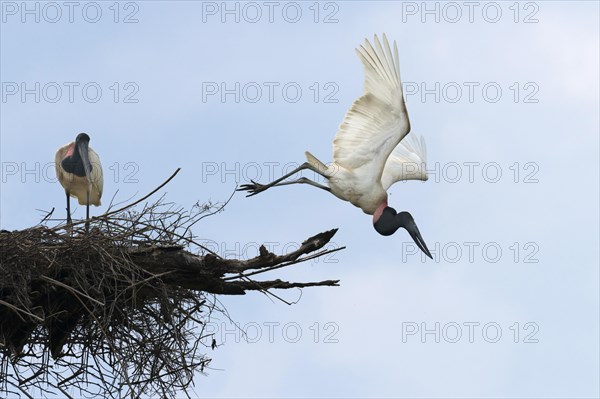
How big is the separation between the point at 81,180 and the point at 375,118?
2678 millimetres

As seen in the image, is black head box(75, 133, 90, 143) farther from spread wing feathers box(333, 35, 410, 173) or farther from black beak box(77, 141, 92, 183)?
spread wing feathers box(333, 35, 410, 173)

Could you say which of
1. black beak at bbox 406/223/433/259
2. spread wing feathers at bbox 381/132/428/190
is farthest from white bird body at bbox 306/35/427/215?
spread wing feathers at bbox 381/132/428/190

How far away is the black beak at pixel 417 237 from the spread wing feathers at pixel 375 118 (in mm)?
533

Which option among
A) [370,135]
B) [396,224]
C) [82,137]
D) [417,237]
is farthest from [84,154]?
[417,237]

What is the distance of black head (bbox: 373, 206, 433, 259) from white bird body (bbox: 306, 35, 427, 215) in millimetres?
122

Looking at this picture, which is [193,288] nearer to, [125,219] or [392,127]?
[125,219]

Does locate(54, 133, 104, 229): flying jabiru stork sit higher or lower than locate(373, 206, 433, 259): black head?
higher

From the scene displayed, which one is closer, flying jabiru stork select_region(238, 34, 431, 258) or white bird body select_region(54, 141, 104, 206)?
flying jabiru stork select_region(238, 34, 431, 258)

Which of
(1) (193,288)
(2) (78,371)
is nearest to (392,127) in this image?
(1) (193,288)

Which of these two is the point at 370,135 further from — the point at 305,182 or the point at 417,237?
the point at 417,237

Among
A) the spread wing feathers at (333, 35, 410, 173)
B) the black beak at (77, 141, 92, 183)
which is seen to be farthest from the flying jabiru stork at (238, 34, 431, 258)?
the black beak at (77, 141, 92, 183)

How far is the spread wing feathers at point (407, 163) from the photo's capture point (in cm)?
1202

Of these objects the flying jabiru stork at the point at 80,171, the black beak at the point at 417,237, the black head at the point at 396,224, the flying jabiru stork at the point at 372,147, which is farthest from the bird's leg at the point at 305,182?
the flying jabiru stork at the point at 80,171

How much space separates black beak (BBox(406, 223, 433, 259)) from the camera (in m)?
11.2
